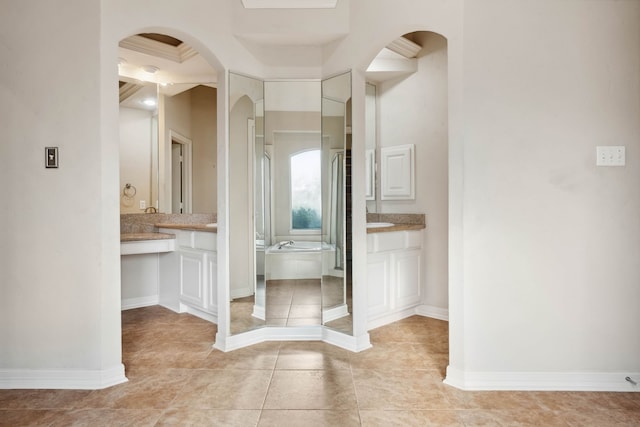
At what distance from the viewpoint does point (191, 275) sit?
343 cm

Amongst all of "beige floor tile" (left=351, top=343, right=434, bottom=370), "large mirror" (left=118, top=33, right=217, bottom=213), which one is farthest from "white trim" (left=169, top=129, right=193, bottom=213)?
"beige floor tile" (left=351, top=343, right=434, bottom=370)

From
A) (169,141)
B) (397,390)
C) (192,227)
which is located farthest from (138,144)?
(397,390)

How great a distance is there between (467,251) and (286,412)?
1.34 meters

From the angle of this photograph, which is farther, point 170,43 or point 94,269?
point 170,43

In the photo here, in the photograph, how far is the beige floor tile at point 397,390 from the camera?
1945mm

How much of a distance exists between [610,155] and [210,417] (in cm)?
261

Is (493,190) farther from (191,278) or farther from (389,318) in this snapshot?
(191,278)

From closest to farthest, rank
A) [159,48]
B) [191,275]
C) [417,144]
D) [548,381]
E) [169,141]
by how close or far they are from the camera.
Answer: [548,381] < [159,48] < [191,275] < [417,144] < [169,141]

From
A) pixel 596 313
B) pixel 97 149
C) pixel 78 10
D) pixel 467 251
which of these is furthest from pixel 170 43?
pixel 596 313

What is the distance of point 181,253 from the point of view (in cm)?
352

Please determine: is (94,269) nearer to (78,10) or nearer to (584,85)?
(78,10)

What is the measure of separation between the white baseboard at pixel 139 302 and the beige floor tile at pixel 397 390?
251 centimetres

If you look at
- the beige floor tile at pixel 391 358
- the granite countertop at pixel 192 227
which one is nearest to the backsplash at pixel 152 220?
the granite countertop at pixel 192 227

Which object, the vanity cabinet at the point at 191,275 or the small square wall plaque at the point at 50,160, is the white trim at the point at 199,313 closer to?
the vanity cabinet at the point at 191,275
